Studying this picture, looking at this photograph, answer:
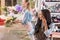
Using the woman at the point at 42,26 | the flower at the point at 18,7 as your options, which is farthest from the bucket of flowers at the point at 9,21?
the woman at the point at 42,26

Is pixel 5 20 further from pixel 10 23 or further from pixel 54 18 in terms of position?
pixel 54 18

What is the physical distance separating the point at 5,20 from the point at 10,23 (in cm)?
14

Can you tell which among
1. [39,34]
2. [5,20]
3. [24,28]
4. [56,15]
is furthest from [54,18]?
[39,34]

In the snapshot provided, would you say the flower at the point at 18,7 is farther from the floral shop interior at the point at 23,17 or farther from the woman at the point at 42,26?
the woman at the point at 42,26

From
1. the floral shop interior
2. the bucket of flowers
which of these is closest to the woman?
the floral shop interior

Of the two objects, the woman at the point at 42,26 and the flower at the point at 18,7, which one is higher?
the flower at the point at 18,7

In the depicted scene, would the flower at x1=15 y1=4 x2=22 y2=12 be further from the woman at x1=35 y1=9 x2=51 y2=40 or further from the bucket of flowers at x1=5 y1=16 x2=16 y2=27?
the woman at x1=35 y1=9 x2=51 y2=40

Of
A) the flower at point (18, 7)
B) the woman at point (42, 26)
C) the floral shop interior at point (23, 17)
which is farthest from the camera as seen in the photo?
the flower at point (18, 7)

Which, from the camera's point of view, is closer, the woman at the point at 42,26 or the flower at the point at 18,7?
the woman at the point at 42,26

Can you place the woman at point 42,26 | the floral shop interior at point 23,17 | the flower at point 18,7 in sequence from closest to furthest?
the woman at point 42,26 → the floral shop interior at point 23,17 → the flower at point 18,7

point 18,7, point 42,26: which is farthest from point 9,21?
point 42,26

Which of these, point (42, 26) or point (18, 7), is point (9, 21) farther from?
point (42, 26)

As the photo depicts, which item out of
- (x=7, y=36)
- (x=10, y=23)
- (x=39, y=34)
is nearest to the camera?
(x=39, y=34)

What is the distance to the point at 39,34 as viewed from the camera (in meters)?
2.56
